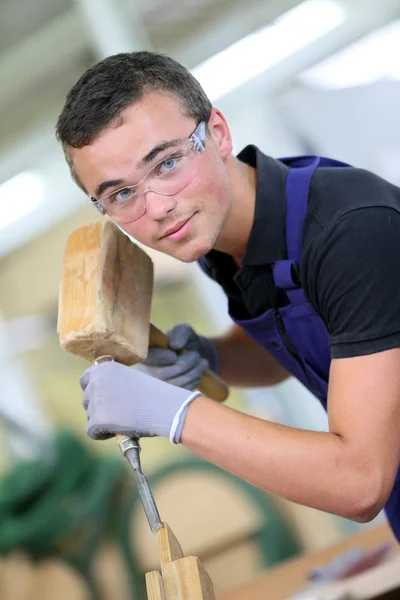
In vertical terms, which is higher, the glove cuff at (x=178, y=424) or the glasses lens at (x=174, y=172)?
the glasses lens at (x=174, y=172)

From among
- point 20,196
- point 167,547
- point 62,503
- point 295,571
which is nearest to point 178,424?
point 167,547

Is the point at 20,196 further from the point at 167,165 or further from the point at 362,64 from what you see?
the point at 167,165

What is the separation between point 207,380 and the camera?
71.5 inches

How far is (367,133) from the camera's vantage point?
3.25 meters

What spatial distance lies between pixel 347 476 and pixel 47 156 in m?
2.50

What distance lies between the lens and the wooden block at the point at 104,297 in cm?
147

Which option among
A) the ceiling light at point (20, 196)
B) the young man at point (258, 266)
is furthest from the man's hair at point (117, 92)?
the ceiling light at point (20, 196)

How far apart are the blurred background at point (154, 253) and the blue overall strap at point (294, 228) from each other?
5.81 feet

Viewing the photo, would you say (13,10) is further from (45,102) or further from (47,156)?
(47,156)

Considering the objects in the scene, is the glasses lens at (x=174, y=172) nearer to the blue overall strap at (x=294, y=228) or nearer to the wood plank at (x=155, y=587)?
the blue overall strap at (x=294, y=228)

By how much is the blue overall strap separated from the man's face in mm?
134

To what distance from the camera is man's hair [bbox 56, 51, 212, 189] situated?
143 cm

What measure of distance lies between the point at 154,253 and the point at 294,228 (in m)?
1.93

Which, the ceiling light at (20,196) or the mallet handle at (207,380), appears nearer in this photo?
the mallet handle at (207,380)
